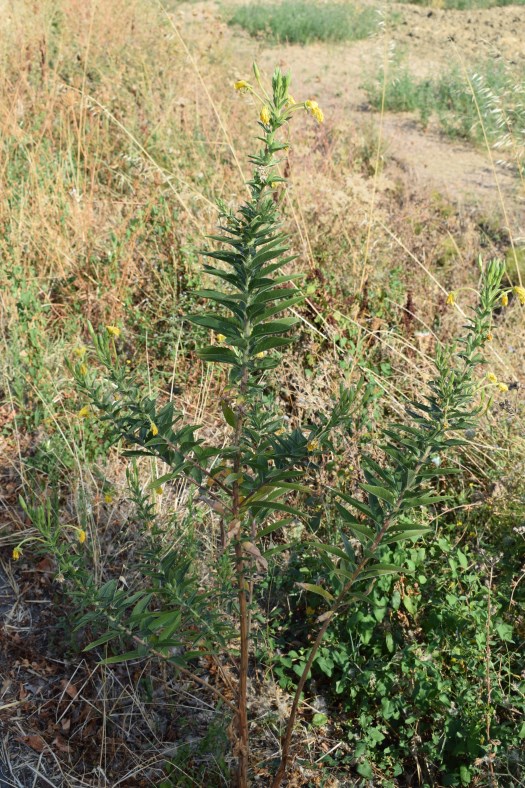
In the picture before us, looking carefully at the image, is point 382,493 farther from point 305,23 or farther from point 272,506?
point 305,23

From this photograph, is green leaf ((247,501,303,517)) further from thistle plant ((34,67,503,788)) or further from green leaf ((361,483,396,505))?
green leaf ((361,483,396,505))

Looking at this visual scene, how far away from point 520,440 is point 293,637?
123cm

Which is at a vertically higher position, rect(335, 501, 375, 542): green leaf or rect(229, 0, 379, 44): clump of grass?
rect(229, 0, 379, 44): clump of grass

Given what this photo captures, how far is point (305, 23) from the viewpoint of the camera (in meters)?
10.9

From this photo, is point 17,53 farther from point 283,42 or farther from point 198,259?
point 283,42

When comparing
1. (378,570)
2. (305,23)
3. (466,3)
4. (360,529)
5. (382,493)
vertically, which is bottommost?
(378,570)

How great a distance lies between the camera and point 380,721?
94.0 inches

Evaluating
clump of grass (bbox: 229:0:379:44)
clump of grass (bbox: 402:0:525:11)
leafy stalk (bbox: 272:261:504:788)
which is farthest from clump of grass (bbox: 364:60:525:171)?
leafy stalk (bbox: 272:261:504:788)

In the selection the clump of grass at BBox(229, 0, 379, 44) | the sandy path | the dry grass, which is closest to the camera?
the dry grass

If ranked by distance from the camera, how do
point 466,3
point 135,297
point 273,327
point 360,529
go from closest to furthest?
point 273,327 → point 360,529 → point 135,297 → point 466,3

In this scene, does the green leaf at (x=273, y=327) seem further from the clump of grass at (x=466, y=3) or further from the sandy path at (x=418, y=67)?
the clump of grass at (x=466, y=3)

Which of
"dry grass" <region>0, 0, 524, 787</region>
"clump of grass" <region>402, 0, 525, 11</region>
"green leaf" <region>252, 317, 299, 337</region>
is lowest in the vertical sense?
"dry grass" <region>0, 0, 524, 787</region>

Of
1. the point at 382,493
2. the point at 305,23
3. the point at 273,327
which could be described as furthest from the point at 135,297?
the point at 305,23

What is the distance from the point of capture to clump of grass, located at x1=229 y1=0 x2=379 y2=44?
10836 mm
